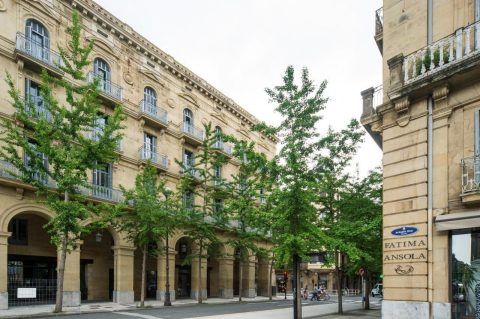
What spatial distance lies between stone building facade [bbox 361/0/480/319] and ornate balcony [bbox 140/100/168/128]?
68.2 ft

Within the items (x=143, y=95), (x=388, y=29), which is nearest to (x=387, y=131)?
(x=388, y=29)

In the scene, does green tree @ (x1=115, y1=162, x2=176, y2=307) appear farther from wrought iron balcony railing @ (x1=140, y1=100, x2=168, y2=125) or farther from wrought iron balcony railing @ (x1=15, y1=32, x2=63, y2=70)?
wrought iron balcony railing @ (x1=15, y1=32, x2=63, y2=70)

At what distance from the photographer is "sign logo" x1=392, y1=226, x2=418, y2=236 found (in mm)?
11593

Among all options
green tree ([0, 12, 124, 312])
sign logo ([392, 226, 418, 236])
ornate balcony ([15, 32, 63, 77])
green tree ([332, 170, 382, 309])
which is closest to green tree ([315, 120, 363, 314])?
green tree ([332, 170, 382, 309])

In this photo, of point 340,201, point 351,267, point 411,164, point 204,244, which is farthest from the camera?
point 204,244

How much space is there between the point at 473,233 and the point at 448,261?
0.91 meters

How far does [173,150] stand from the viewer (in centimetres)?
3391

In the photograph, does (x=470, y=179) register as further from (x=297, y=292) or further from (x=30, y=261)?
(x=30, y=261)

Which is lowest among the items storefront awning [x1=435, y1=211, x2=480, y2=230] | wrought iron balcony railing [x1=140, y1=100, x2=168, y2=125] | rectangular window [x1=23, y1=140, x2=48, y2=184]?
storefront awning [x1=435, y1=211, x2=480, y2=230]

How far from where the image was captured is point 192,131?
119ft

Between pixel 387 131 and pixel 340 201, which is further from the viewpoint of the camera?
pixel 340 201

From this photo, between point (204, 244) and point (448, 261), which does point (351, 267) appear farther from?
point (448, 261)

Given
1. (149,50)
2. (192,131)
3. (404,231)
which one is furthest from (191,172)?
(404,231)

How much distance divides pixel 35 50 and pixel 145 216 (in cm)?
1093
